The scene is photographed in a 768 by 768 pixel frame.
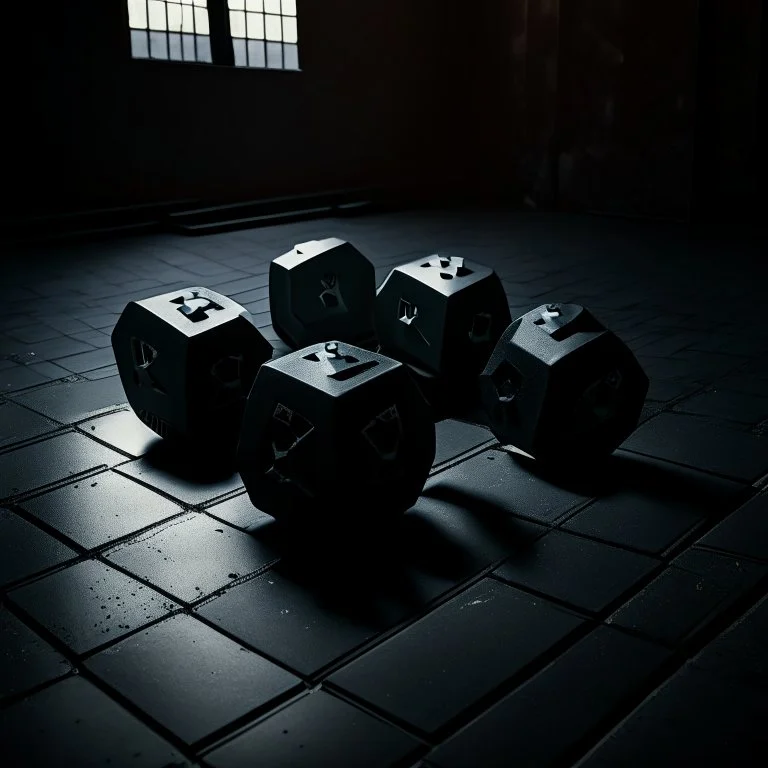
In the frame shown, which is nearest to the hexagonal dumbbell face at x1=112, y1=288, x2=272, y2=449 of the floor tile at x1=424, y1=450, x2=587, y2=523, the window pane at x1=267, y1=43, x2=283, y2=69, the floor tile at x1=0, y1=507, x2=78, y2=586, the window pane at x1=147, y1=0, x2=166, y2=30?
the floor tile at x1=0, y1=507, x2=78, y2=586

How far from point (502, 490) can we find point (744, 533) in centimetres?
73

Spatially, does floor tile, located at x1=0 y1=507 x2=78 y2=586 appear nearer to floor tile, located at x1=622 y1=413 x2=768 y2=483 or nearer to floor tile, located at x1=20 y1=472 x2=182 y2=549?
floor tile, located at x1=20 y1=472 x2=182 y2=549

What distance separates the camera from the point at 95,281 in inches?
251

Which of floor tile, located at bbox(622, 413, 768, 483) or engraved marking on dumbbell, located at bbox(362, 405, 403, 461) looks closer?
engraved marking on dumbbell, located at bbox(362, 405, 403, 461)

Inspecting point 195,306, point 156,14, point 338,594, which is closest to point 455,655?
point 338,594

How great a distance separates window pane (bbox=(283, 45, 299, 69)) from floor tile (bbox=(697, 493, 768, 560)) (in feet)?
26.8

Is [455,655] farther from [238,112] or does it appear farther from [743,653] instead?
[238,112]

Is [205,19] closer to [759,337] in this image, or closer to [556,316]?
[759,337]

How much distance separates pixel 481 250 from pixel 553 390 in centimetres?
Answer: 450

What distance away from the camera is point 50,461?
3.24 m

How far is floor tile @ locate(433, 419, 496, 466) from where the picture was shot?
3.24m

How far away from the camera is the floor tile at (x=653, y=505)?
8.52 feet

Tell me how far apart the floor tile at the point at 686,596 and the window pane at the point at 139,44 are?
7.69 m

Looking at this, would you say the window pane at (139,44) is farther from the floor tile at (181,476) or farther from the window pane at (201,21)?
the floor tile at (181,476)
